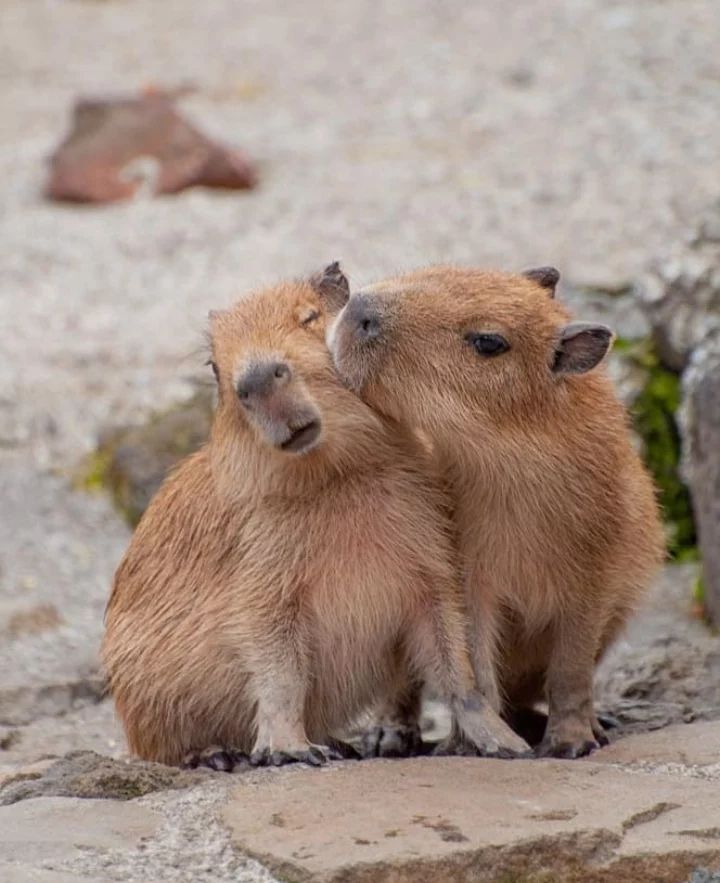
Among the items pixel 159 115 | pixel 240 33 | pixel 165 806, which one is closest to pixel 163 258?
pixel 159 115

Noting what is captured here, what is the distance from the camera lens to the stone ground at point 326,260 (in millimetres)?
4355

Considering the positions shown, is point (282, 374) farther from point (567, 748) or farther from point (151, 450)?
point (151, 450)

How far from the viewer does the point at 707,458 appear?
25.1 feet

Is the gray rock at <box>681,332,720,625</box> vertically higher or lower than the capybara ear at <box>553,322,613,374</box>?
lower

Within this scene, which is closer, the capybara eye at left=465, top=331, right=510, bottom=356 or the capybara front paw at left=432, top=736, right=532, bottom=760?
the capybara front paw at left=432, top=736, right=532, bottom=760

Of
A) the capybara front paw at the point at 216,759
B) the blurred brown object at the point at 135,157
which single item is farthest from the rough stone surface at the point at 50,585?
the blurred brown object at the point at 135,157

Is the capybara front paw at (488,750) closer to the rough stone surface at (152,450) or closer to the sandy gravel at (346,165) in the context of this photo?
the rough stone surface at (152,450)

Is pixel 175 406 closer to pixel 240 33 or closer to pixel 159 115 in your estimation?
pixel 159 115

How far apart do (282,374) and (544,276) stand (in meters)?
1.08

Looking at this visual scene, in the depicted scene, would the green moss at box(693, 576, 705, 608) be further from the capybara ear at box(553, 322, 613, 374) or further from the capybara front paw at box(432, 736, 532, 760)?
the capybara front paw at box(432, 736, 532, 760)

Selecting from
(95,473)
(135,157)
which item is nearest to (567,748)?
(95,473)

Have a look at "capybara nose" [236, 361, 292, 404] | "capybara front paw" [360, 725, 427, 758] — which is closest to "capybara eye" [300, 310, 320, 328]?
"capybara nose" [236, 361, 292, 404]

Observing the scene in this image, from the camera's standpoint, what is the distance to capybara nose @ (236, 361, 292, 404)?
4.93 meters

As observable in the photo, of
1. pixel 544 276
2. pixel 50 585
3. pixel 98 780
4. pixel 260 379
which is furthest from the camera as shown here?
pixel 50 585
